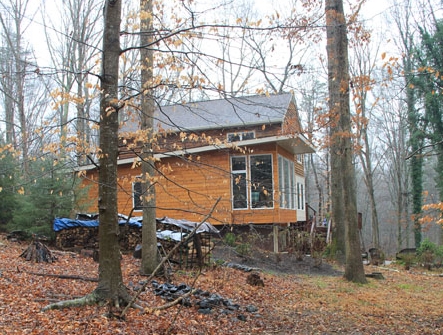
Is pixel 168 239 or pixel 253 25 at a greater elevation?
pixel 253 25

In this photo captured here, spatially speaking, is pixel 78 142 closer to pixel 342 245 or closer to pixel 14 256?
pixel 14 256

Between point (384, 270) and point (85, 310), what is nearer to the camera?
point (85, 310)

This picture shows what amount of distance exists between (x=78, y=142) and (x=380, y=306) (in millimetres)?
6920

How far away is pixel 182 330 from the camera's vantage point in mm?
6195

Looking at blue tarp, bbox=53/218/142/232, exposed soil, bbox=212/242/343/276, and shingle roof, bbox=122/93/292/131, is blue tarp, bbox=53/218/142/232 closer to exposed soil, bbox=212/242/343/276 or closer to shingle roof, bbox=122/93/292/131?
exposed soil, bbox=212/242/343/276

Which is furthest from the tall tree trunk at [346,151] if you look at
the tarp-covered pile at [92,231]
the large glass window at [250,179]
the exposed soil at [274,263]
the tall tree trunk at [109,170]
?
the tall tree trunk at [109,170]

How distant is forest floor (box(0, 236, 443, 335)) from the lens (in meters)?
5.82

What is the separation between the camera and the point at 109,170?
614 centimetres

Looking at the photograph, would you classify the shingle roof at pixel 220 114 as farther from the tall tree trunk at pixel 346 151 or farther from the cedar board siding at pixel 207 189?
the tall tree trunk at pixel 346 151

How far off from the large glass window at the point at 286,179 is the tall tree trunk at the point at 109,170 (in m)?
11.3

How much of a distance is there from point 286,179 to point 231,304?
37.4 ft

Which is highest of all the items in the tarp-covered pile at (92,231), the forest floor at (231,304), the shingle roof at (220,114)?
the shingle roof at (220,114)

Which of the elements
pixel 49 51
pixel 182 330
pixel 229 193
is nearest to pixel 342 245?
pixel 229 193

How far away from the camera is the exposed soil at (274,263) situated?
1316cm
